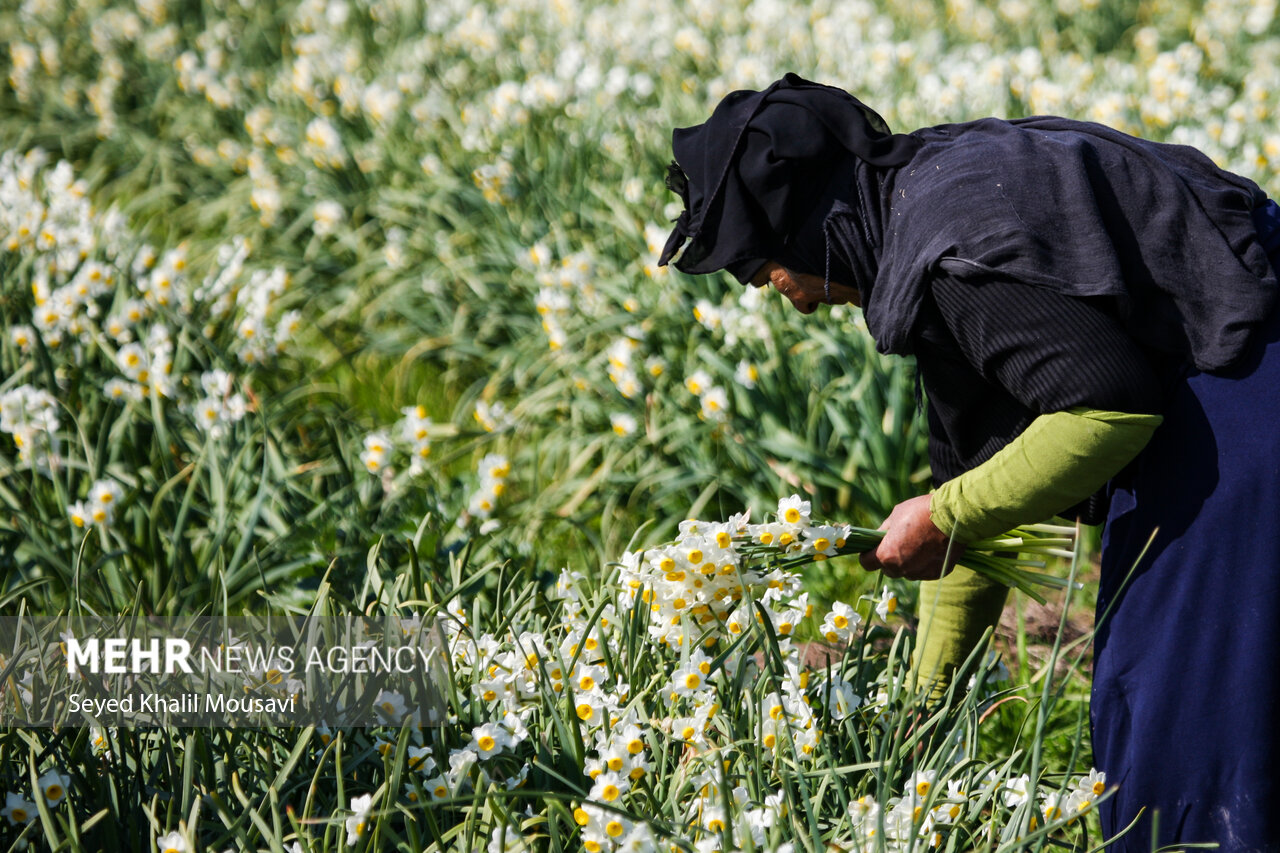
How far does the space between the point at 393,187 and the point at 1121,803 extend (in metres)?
3.80

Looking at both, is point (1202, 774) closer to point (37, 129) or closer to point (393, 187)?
point (393, 187)

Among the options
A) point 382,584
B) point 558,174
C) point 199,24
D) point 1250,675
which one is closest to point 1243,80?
point 558,174

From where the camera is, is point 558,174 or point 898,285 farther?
point 558,174

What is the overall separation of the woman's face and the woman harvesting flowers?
2 centimetres

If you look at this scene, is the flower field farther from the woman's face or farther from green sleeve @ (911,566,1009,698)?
the woman's face

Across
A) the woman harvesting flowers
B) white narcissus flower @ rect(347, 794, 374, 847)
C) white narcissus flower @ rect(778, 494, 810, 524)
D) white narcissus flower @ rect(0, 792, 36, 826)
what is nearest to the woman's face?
Result: the woman harvesting flowers

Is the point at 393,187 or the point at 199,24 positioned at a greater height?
the point at 199,24

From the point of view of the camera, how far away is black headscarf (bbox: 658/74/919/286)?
5.04 feet

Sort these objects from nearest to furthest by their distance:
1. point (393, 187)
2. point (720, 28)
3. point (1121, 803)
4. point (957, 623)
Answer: point (1121, 803) < point (957, 623) < point (393, 187) < point (720, 28)

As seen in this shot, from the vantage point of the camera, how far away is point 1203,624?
4.83 ft

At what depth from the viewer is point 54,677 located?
6.10 feet

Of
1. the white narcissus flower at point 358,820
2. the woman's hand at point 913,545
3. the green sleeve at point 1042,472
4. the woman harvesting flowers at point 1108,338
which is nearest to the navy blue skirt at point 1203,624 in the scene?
the woman harvesting flowers at point 1108,338

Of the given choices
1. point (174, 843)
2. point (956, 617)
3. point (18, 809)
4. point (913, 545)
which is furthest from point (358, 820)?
point (956, 617)

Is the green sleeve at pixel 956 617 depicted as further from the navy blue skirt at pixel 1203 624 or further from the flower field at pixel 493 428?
the navy blue skirt at pixel 1203 624
